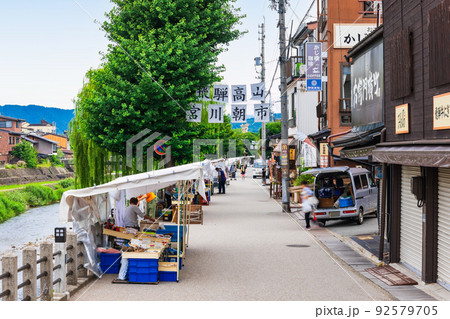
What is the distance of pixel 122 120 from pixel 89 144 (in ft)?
12.4

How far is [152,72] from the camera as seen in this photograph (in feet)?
75.8

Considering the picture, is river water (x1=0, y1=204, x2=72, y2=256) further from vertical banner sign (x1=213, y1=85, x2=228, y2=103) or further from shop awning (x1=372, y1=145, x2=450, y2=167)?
shop awning (x1=372, y1=145, x2=450, y2=167)

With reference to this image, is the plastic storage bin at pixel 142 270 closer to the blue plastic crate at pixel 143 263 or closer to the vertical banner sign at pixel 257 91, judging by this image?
the blue plastic crate at pixel 143 263

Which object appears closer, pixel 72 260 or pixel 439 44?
pixel 439 44

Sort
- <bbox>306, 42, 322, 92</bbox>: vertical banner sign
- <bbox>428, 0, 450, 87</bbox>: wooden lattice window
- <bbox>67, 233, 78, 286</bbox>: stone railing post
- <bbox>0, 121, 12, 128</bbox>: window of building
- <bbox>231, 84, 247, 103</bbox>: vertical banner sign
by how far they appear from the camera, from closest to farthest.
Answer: <bbox>428, 0, 450, 87</bbox>: wooden lattice window < <bbox>67, 233, 78, 286</bbox>: stone railing post < <bbox>306, 42, 322, 92</bbox>: vertical banner sign < <bbox>231, 84, 247, 103</bbox>: vertical banner sign < <bbox>0, 121, 12, 128</bbox>: window of building

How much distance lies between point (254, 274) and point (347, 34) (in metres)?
17.7

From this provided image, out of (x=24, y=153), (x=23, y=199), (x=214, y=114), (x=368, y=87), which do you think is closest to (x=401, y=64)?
(x=368, y=87)

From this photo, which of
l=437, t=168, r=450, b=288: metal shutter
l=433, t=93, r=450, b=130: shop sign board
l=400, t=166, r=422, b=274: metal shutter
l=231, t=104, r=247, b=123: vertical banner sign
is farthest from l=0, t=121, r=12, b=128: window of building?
l=433, t=93, r=450, b=130: shop sign board

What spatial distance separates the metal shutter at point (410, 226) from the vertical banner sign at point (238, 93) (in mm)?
14024

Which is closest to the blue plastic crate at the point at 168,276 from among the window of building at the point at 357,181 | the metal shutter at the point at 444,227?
the metal shutter at the point at 444,227

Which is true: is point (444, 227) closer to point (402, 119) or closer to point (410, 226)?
point (410, 226)

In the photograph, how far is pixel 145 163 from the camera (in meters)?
26.2

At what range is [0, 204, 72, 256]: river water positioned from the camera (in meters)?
24.7

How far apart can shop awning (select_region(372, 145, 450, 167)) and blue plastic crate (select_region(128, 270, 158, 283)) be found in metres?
5.91
